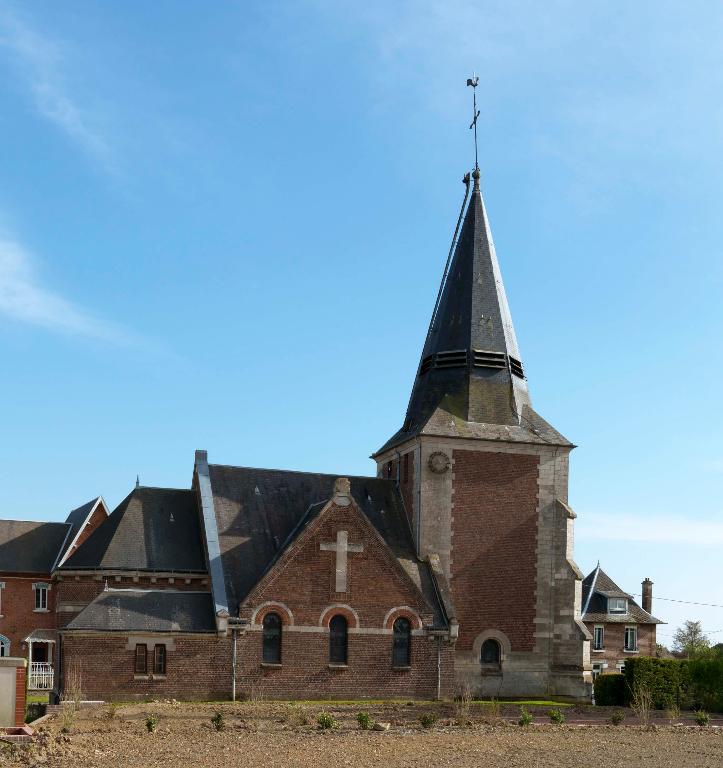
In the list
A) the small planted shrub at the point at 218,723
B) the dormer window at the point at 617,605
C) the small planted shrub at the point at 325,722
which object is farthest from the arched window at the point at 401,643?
the dormer window at the point at 617,605

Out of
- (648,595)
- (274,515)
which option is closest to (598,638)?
(648,595)

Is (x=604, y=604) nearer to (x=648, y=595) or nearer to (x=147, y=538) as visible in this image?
(x=648, y=595)

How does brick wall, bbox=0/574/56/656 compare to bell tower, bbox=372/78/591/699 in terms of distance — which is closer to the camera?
bell tower, bbox=372/78/591/699

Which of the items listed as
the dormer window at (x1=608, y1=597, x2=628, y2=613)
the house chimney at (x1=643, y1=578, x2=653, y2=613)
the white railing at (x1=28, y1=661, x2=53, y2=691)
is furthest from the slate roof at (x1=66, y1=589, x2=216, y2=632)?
the house chimney at (x1=643, y1=578, x2=653, y2=613)

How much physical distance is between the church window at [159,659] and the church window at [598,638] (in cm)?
3597

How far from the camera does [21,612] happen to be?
49312 millimetres

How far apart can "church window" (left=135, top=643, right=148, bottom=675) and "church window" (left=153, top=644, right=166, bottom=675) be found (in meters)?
0.28

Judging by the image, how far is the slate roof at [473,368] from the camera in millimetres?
39625

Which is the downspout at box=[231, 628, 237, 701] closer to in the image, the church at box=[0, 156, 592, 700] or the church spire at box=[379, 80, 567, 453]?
the church at box=[0, 156, 592, 700]

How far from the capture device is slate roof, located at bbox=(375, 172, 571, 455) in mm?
39625

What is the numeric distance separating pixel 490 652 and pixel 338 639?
6.30m

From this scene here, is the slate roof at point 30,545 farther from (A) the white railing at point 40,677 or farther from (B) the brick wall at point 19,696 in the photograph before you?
(B) the brick wall at point 19,696

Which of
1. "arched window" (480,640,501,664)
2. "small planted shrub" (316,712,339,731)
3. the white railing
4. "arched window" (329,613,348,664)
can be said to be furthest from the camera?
the white railing

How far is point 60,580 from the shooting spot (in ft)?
119
